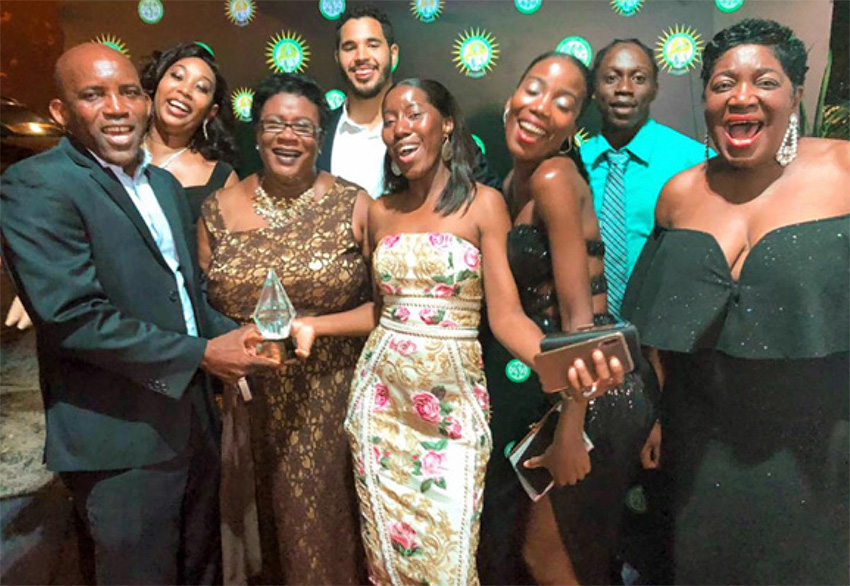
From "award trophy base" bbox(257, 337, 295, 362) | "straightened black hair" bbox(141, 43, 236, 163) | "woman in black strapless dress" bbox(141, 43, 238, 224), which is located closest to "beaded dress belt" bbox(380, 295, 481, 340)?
"award trophy base" bbox(257, 337, 295, 362)

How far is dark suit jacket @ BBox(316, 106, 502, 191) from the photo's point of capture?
2316 mm

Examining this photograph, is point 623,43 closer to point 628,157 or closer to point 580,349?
point 628,157

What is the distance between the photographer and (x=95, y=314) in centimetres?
166

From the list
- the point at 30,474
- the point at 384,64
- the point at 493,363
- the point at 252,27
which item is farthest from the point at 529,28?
the point at 30,474

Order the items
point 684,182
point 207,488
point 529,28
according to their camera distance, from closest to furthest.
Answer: point 684,182 → point 207,488 → point 529,28

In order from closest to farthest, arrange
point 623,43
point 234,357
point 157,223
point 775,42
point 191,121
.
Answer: point 775,42 → point 234,357 → point 157,223 → point 623,43 → point 191,121

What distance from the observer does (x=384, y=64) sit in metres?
2.48

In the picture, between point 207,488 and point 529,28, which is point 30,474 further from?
point 529,28

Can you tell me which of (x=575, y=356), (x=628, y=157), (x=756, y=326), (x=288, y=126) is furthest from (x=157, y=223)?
(x=756, y=326)

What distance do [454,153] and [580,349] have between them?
0.75 meters

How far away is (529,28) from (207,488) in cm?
227

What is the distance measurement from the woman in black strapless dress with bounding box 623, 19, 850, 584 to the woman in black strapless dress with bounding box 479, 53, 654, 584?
0.16 m

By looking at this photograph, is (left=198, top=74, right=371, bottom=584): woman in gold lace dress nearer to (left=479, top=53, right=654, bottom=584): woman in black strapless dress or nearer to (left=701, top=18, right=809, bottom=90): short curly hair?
(left=479, top=53, right=654, bottom=584): woman in black strapless dress

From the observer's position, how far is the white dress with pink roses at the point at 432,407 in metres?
1.76
